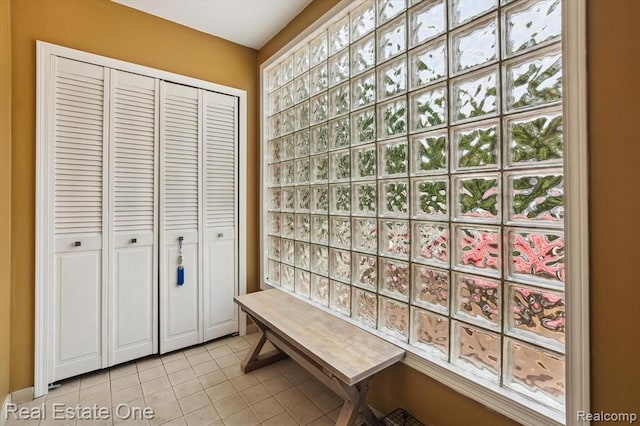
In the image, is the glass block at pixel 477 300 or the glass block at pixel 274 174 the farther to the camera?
the glass block at pixel 274 174

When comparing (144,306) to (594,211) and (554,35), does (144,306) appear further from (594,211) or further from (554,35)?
(554,35)

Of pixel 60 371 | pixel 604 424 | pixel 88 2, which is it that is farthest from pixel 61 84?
pixel 604 424

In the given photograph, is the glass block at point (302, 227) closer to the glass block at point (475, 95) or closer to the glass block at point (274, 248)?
the glass block at point (274, 248)

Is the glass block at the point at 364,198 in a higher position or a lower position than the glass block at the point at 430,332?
higher

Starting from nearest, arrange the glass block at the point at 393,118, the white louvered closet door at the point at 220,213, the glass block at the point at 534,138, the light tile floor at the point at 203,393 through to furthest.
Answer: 1. the glass block at the point at 534,138
2. the glass block at the point at 393,118
3. the light tile floor at the point at 203,393
4. the white louvered closet door at the point at 220,213

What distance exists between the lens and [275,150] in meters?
2.75

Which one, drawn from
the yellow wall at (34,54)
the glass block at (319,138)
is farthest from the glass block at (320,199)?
the yellow wall at (34,54)

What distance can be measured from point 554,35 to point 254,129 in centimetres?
241

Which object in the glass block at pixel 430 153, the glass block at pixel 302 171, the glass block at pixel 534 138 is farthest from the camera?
the glass block at pixel 302 171

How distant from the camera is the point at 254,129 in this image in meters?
2.95

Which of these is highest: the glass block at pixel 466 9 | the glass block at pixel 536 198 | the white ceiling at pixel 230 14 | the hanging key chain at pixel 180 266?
the white ceiling at pixel 230 14

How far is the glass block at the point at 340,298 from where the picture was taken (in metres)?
1.94

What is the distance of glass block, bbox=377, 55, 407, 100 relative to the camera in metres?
1.59

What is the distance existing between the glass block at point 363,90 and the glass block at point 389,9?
0.95ft
